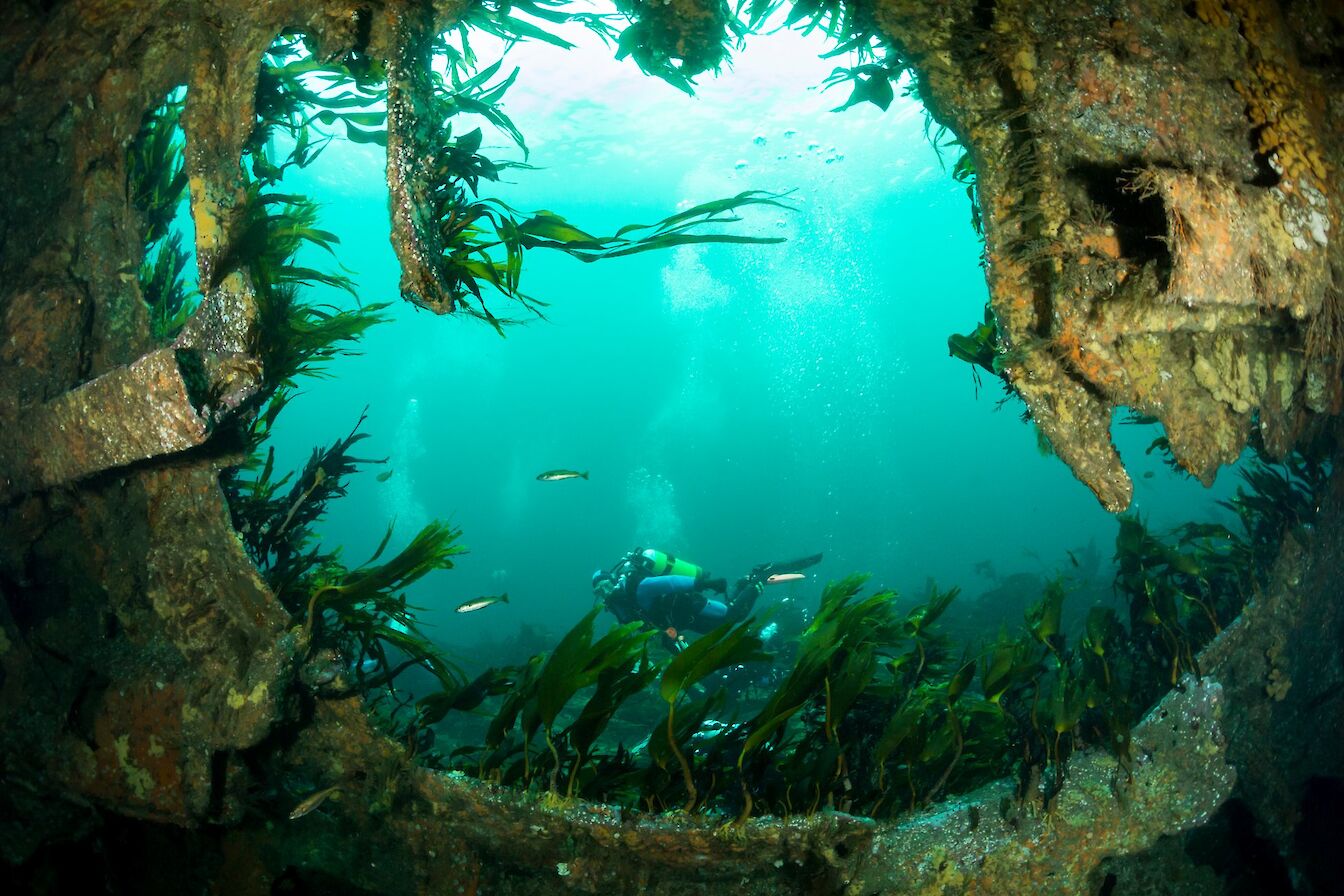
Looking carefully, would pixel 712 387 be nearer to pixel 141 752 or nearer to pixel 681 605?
pixel 681 605

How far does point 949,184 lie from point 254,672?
5935 cm

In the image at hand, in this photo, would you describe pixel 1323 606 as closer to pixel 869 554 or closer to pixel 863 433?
pixel 869 554

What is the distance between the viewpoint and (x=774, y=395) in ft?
446

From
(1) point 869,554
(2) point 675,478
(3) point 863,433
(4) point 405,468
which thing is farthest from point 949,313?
(4) point 405,468

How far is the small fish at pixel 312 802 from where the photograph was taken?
2.53 m

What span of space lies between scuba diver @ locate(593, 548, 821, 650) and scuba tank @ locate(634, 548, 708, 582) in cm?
2

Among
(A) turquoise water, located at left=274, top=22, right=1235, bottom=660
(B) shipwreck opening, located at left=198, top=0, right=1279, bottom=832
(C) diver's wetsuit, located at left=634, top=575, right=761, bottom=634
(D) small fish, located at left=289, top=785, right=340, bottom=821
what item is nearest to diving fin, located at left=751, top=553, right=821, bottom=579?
(C) diver's wetsuit, located at left=634, top=575, right=761, bottom=634

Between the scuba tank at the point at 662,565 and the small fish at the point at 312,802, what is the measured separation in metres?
7.06

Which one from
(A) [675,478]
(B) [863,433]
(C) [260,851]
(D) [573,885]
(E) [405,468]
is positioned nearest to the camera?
(D) [573,885]

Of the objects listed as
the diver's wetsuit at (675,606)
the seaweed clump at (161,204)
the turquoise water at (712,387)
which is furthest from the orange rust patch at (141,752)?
the turquoise water at (712,387)

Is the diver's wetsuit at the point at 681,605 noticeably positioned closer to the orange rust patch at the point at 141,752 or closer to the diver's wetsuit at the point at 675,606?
the diver's wetsuit at the point at 675,606

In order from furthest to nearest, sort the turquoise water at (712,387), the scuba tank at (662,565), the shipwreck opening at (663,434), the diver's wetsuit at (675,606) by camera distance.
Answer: the turquoise water at (712,387) < the scuba tank at (662,565) < the diver's wetsuit at (675,606) < the shipwreck opening at (663,434)

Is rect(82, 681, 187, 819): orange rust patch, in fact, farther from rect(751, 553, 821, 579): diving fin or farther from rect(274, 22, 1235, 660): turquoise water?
rect(274, 22, 1235, 660): turquoise water

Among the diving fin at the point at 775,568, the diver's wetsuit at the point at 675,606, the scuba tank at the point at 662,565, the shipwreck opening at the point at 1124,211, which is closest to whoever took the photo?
the shipwreck opening at the point at 1124,211
